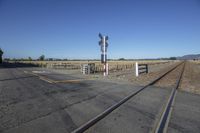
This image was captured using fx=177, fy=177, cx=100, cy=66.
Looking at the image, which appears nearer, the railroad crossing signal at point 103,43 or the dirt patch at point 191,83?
the dirt patch at point 191,83

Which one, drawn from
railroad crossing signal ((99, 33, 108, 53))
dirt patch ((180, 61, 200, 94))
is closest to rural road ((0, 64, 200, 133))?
dirt patch ((180, 61, 200, 94))

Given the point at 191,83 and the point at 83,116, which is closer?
the point at 83,116

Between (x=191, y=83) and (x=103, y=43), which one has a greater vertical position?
(x=103, y=43)

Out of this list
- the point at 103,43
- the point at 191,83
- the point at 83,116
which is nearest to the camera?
the point at 83,116

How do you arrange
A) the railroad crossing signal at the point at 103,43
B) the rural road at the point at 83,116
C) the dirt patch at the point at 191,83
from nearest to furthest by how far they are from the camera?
the rural road at the point at 83,116 < the dirt patch at the point at 191,83 < the railroad crossing signal at the point at 103,43

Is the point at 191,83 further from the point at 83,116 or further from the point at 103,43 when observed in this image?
the point at 83,116

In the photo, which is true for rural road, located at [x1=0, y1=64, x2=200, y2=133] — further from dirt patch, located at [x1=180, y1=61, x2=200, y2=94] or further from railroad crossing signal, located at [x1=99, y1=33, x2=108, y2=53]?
railroad crossing signal, located at [x1=99, y1=33, x2=108, y2=53]

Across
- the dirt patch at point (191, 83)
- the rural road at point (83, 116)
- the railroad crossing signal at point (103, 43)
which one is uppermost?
the railroad crossing signal at point (103, 43)

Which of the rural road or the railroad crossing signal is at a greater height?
the railroad crossing signal

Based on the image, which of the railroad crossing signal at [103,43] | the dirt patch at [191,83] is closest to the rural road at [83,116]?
the dirt patch at [191,83]

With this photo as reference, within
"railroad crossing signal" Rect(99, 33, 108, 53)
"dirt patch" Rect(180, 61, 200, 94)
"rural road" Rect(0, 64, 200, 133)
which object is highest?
"railroad crossing signal" Rect(99, 33, 108, 53)

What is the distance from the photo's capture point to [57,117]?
5.09 meters

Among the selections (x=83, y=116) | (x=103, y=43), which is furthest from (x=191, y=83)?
(x=83, y=116)

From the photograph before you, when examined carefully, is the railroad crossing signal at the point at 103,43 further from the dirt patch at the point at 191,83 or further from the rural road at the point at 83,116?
the rural road at the point at 83,116
